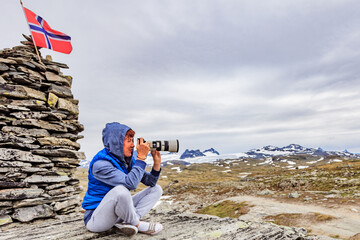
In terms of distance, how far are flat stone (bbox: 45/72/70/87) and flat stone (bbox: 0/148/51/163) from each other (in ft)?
13.3

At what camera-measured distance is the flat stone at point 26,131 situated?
9.70m

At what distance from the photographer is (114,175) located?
481 cm

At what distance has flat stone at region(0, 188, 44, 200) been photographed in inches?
343

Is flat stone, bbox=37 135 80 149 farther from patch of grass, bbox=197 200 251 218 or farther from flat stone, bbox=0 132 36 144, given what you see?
patch of grass, bbox=197 200 251 218

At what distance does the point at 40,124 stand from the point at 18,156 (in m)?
1.75

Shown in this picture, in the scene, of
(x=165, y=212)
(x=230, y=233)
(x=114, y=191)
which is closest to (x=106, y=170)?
(x=114, y=191)

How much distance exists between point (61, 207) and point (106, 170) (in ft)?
23.6

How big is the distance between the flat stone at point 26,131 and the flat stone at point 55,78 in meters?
2.88

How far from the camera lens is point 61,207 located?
33.5ft

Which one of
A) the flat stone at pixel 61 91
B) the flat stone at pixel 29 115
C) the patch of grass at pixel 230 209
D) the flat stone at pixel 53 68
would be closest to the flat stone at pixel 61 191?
the flat stone at pixel 29 115

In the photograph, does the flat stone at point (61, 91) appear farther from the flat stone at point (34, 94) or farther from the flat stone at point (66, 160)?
the flat stone at point (66, 160)

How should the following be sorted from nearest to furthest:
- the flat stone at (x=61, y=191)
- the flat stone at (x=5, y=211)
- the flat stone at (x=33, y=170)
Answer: the flat stone at (x=5, y=211), the flat stone at (x=33, y=170), the flat stone at (x=61, y=191)

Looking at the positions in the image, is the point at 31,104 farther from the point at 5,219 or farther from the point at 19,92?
the point at 5,219

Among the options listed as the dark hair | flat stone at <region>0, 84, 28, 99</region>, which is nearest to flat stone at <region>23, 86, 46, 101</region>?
flat stone at <region>0, 84, 28, 99</region>
